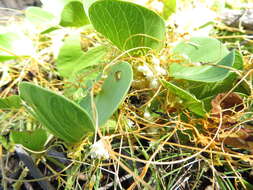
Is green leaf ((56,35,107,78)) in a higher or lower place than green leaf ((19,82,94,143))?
lower

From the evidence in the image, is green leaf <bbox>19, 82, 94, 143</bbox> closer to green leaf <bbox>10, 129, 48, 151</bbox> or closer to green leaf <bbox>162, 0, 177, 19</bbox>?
green leaf <bbox>10, 129, 48, 151</bbox>

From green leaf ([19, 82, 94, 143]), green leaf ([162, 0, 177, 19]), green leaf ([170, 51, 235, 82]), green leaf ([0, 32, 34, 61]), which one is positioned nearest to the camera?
green leaf ([19, 82, 94, 143])

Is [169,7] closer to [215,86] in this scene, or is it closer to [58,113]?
[215,86]

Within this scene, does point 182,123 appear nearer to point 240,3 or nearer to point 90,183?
point 90,183

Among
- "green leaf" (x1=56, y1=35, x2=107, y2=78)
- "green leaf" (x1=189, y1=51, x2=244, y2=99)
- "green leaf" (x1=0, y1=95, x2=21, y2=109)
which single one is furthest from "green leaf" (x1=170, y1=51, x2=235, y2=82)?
"green leaf" (x1=0, y1=95, x2=21, y2=109)

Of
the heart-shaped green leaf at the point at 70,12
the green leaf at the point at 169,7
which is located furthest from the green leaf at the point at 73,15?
the green leaf at the point at 169,7

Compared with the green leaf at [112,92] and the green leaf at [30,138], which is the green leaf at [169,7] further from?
the green leaf at [30,138]
